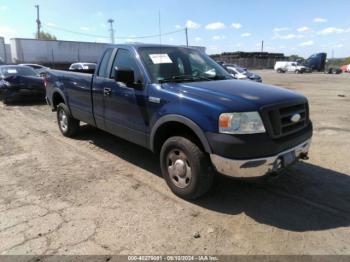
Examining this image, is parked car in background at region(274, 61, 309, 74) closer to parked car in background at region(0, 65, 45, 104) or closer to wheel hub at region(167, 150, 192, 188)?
parked car in background at region(0, 65, 45, 104)

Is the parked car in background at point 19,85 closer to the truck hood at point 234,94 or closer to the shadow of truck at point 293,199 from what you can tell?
the shadow of truck at point 293,199

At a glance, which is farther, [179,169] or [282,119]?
[179,169]

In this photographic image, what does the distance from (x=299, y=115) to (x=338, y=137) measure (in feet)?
12.7

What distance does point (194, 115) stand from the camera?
12.6 ft

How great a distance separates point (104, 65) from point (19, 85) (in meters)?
7.87

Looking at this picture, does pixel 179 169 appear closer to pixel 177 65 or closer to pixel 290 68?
pixel 177 65

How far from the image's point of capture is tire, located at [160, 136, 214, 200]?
391 cm

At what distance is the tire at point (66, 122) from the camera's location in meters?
7.09

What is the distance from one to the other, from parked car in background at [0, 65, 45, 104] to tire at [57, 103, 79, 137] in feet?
18.4

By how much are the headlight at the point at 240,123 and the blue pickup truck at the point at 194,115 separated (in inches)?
0.4

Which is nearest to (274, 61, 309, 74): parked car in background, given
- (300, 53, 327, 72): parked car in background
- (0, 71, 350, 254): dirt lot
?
(300, 53, 327, 72): parked car in background

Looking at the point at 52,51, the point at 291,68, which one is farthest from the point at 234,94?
the point at 291,68

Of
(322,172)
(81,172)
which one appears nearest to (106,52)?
(81,172)

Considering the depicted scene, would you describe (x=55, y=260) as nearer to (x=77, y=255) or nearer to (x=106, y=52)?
(x=77, y=255)
